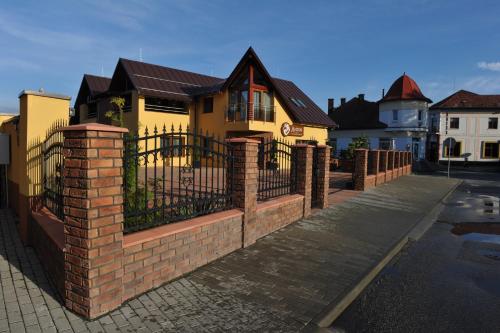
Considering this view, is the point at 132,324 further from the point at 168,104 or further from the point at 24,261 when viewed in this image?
the point at 168,104

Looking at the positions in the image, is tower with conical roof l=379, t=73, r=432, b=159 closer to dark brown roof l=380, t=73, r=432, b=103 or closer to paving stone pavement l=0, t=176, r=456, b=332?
dark brown roof l=380, t=73, r=432, b=103

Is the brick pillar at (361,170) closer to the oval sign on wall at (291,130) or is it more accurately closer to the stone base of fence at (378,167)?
the stone base of fence at (378,167)

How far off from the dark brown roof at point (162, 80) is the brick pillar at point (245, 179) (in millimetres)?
16265

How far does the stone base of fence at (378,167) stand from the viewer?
13.0 meters

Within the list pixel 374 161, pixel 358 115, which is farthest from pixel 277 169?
pixel 358 115

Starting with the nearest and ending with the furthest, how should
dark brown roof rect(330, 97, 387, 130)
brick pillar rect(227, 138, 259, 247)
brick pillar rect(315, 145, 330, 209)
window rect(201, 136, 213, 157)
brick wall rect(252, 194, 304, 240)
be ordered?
window rect(201, 136, 213, 157) → brick pillar rect(227, 138, 259, 247) → brick wall rect(252, 194, 304, 240) → brick pillar rect(315, 145, 330, 209) → dark brown roof rect(330, 97, 387, 130)

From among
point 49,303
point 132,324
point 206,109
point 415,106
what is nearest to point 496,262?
point 132,324

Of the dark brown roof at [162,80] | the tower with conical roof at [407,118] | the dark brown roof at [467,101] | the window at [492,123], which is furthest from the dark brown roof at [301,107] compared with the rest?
the window at [492,123]

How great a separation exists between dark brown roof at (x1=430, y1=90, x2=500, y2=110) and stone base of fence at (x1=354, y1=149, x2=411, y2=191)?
21.9 meters

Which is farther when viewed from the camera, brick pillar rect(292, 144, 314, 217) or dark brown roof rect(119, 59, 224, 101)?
dark brown roof rect(119, 59, 224, 101)

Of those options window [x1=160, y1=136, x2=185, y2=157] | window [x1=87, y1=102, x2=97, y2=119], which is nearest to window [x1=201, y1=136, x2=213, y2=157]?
window [x1=160, y1=136, x2=185, y2=157]

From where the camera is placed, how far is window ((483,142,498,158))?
126 ft

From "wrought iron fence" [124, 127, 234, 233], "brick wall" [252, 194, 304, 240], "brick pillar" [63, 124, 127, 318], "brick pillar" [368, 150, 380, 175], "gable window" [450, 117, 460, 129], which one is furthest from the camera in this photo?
"gable window" [450, 117, 460, 129]

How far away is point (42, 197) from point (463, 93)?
48.5 meters
